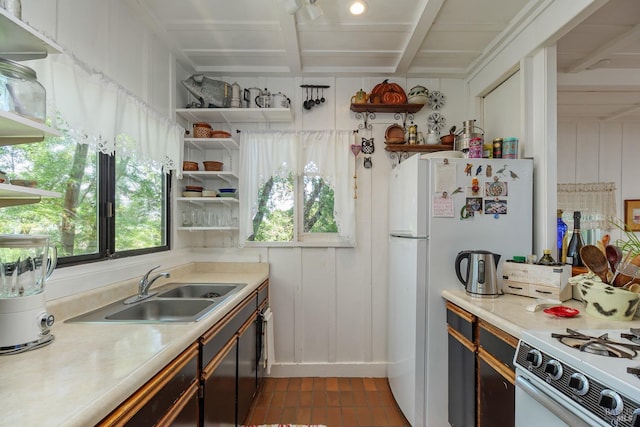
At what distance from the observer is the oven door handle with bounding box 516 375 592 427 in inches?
35.2

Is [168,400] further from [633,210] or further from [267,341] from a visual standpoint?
[633,210]

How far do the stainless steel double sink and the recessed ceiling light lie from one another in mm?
1880

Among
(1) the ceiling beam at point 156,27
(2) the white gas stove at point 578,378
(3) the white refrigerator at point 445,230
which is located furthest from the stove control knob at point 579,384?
(1) the ceiling beam at point 156,27

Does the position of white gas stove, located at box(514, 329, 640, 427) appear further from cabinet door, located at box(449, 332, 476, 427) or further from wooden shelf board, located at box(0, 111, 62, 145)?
wooden shelf board, located at box(0, 111, 62, 145)

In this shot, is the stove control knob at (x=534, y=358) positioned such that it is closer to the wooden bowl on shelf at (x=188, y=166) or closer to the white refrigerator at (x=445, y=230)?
the white refrigerator at (x=445, y=230)

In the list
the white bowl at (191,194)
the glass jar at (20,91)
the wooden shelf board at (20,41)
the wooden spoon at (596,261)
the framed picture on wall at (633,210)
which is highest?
the wooden shelf board at (20,41)

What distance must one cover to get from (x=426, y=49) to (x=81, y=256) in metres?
2.64

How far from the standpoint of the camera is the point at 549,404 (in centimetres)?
98

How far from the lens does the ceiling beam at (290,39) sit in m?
1.87

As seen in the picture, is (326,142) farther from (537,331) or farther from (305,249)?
(537,331)

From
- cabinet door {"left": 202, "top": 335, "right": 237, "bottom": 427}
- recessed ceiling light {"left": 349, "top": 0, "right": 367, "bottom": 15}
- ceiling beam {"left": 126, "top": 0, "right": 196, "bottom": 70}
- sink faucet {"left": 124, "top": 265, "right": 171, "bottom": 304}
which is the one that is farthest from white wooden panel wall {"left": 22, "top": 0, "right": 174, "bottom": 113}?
cabinet door {"left": 202, "top": 335, "right": 237, "bottom": 427}

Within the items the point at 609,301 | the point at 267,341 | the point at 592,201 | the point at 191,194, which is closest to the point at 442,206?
the point at 609,301

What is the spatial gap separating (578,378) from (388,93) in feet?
7.49

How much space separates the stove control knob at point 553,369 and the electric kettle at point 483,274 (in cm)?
70
